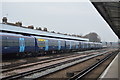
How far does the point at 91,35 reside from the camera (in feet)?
469

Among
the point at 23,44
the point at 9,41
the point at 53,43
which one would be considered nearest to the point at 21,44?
the point at 23,44

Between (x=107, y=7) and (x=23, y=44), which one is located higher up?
(x=107, y=7)

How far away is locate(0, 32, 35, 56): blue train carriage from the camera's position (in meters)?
19.1

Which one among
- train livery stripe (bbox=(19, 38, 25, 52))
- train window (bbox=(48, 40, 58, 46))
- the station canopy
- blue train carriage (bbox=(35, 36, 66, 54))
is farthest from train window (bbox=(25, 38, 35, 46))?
the station canopy

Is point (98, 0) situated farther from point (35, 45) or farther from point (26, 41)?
point (35, 45)

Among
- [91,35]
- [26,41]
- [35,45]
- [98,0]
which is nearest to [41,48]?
[35,45]

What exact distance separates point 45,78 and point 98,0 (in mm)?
5329

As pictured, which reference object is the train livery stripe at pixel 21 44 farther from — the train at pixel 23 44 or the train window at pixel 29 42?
the train window at pixel 29 42

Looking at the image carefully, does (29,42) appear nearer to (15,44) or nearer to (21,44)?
(21,44)

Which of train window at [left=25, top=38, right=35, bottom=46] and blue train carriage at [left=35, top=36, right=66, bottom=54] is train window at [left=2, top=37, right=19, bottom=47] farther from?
blue train carriage at [left=35, top=36, right=66, bottom=54]

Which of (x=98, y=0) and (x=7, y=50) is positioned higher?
(x=98, y=0)

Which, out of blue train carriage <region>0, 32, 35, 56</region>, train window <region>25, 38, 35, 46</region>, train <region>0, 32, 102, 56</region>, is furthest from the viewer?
train window <region>25, 38, 35, 46</region>

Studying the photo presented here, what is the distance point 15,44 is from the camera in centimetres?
2078

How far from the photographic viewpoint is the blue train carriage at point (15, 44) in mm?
19109
